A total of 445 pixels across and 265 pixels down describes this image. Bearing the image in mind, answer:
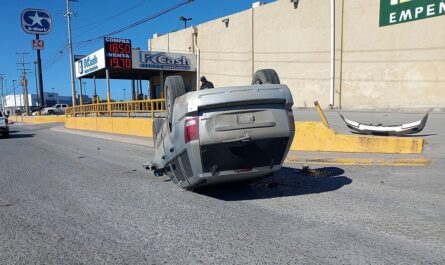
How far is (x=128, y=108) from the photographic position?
1781 cm

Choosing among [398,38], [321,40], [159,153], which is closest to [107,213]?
[159,153]

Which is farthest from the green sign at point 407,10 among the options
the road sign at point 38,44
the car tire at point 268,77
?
the road sign at point 38,44

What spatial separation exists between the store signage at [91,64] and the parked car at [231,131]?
2968 centimetres

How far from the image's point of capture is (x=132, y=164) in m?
9.33

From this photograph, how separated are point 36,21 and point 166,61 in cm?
2522

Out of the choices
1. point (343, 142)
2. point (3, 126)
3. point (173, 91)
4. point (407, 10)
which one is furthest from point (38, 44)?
point (173, 91)

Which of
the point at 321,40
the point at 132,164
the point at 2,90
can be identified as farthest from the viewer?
the point at 2,90

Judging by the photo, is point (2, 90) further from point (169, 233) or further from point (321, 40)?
point (169, 233)

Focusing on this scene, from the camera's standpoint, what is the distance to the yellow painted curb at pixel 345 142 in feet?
28.7

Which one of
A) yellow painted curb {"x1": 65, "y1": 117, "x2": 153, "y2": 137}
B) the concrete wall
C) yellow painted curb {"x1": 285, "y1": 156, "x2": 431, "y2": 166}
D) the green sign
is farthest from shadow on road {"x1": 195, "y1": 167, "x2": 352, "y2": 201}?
the green sign

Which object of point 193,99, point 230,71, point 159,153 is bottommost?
point 159,153

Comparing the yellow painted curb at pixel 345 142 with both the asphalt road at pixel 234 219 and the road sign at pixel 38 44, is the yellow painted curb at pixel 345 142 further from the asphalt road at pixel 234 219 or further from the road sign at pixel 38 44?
the road sign at pixel 38 44

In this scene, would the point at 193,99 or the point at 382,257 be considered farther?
the point at 193,99

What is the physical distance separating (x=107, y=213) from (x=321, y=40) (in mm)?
21985
